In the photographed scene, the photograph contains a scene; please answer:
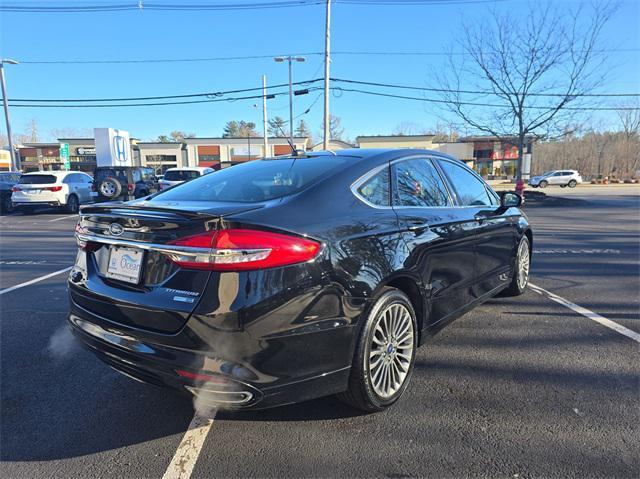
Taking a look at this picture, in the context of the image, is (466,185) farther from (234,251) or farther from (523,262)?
(234,251)

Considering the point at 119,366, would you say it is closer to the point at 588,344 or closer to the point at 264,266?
the point at 264,266

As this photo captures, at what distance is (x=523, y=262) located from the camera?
4.89 metres

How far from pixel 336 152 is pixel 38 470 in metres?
2.71

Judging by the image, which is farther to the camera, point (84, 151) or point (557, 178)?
point (84, 151)

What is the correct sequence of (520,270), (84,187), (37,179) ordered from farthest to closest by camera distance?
1. (84,187)
2. (37,179)
3. (520,270)

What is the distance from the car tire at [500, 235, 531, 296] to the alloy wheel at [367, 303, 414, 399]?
95.1 inches

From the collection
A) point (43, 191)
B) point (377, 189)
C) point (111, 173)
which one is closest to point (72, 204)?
point (43, 191)

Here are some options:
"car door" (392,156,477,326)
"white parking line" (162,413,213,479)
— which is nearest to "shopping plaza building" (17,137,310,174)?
"car door" (392,156,477,326)

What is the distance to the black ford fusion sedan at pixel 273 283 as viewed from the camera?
1971 mm

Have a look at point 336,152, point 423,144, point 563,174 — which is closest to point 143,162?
point 423,144

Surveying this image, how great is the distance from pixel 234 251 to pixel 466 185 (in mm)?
2669

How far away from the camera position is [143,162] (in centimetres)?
6594

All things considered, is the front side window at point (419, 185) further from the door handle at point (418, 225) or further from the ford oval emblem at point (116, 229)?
the ford oval emblem at point (116, 229)

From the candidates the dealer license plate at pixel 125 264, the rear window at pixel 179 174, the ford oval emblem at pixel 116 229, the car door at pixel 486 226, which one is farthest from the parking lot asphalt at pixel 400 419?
the rear window at pixel 179 174
